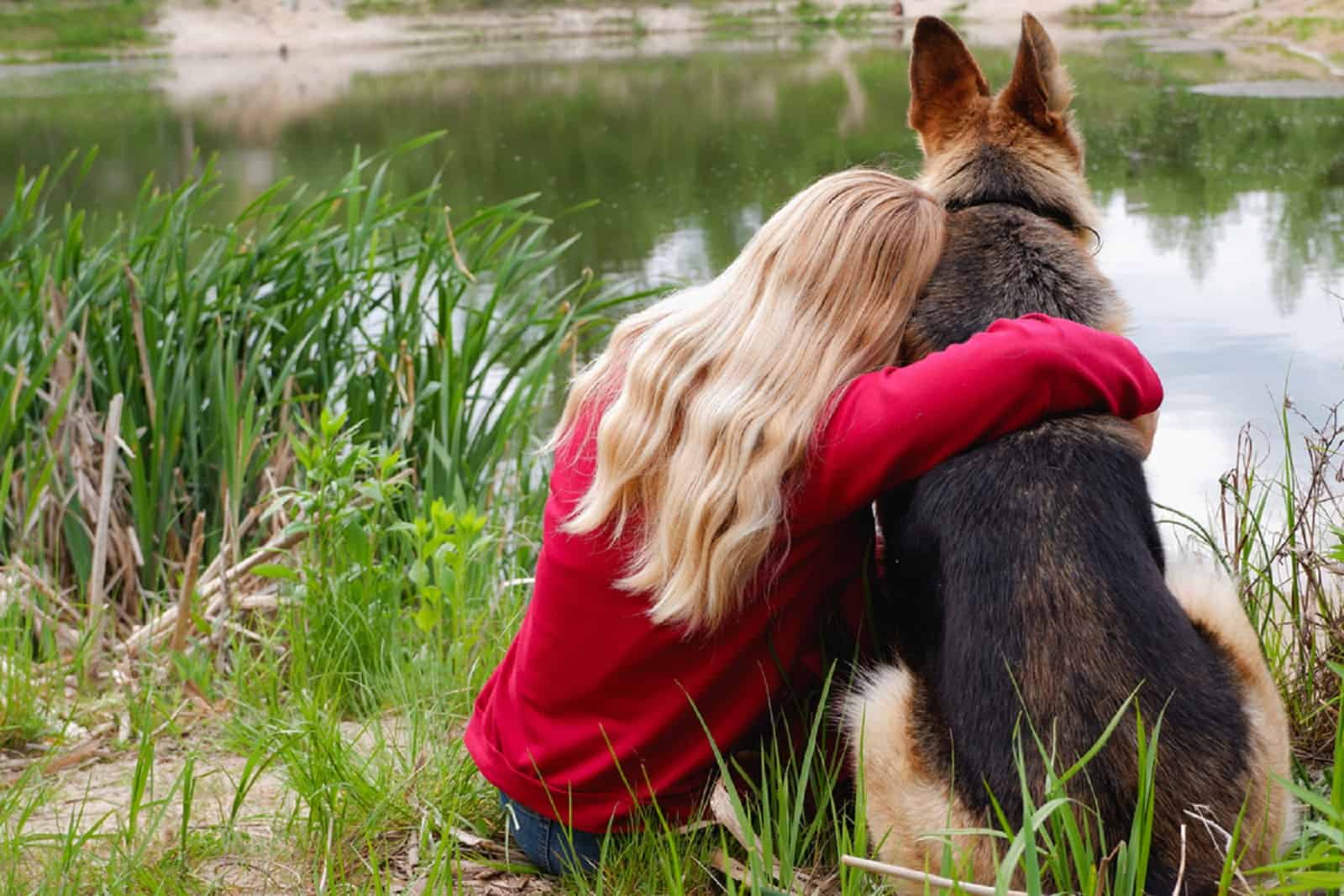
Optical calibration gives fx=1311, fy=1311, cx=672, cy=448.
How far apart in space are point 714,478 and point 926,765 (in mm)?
526

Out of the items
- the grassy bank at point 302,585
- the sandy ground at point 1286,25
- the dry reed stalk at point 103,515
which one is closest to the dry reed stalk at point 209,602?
the grassy bank at point 302,585

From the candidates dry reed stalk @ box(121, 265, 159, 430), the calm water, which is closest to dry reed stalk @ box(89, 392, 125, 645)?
dry reed stalk @ box(121, 265, 159, 430)

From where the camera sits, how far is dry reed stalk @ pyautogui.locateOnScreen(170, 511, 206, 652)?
11.7 feet

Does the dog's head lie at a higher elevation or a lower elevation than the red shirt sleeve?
higher

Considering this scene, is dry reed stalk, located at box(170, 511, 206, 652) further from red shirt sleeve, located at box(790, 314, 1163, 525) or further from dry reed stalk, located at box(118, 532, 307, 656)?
red shirt sleeve, located at box(790, 314, 1163, 525)

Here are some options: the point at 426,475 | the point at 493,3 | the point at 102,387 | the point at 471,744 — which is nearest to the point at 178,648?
the point at 426,475

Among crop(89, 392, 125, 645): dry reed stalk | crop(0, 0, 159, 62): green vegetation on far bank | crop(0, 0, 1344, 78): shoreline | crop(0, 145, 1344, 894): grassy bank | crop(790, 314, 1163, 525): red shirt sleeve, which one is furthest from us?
crop(0, 0, 159, 62): green vegetation on far bank

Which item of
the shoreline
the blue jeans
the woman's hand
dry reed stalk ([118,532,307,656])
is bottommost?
dry reed stalk ([118,532,307,656])

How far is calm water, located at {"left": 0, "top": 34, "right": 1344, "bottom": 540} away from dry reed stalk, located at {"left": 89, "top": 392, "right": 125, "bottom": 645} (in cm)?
265

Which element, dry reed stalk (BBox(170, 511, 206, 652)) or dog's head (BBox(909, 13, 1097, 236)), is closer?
dog's head (BBox(909, 13, 1097, 236))

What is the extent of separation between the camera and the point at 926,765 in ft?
6.28

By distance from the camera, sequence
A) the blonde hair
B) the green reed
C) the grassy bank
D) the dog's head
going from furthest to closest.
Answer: the green reed
the dog's head
the grassy bank
the blonde hair

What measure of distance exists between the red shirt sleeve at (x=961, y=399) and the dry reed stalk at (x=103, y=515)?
289cm

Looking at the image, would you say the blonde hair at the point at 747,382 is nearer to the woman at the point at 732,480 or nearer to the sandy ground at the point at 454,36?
the woman at the point at 732,480
